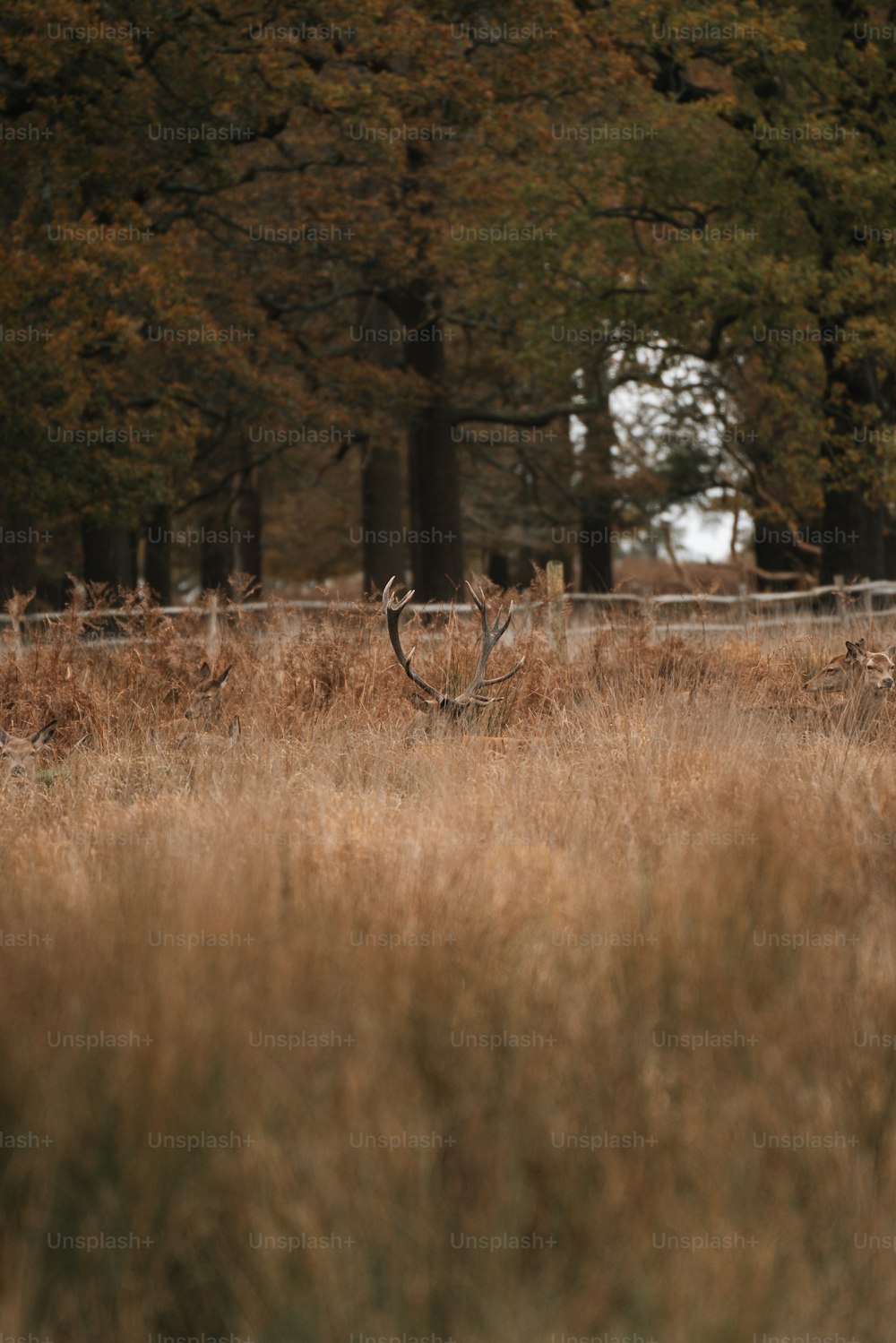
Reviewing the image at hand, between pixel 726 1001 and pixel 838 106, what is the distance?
17526 millimetres

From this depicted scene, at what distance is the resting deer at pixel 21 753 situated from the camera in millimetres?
7737

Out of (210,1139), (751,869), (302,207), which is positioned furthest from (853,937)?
(302,207)

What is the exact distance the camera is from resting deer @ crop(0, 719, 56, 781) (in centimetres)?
774

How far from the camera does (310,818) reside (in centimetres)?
616

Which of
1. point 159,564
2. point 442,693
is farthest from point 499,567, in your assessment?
point 442,693

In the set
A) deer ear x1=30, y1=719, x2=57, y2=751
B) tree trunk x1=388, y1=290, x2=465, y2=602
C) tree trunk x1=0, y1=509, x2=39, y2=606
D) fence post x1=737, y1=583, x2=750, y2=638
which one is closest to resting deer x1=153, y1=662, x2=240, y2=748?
deer ear x1=30, y1=719, x2=57, y2=751

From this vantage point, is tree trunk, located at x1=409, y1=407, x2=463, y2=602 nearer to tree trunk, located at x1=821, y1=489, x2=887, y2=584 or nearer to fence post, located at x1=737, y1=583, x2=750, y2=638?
tree trunk, located at x1=821, y1=489, x2=887, y2=584

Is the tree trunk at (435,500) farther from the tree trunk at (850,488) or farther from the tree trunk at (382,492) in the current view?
the tree trunk at (850,488)

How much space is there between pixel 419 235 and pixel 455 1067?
19.9 m

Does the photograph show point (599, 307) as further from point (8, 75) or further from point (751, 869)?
point (751, 869)

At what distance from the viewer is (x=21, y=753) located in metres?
7.88

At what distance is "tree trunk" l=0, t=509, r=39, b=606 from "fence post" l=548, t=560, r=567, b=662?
738cm

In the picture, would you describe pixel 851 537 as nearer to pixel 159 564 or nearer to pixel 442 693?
pixel 442 693

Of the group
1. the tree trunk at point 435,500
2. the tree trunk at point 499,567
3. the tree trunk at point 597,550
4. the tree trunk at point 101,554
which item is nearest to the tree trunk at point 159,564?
the tree trunk at point 101,554
